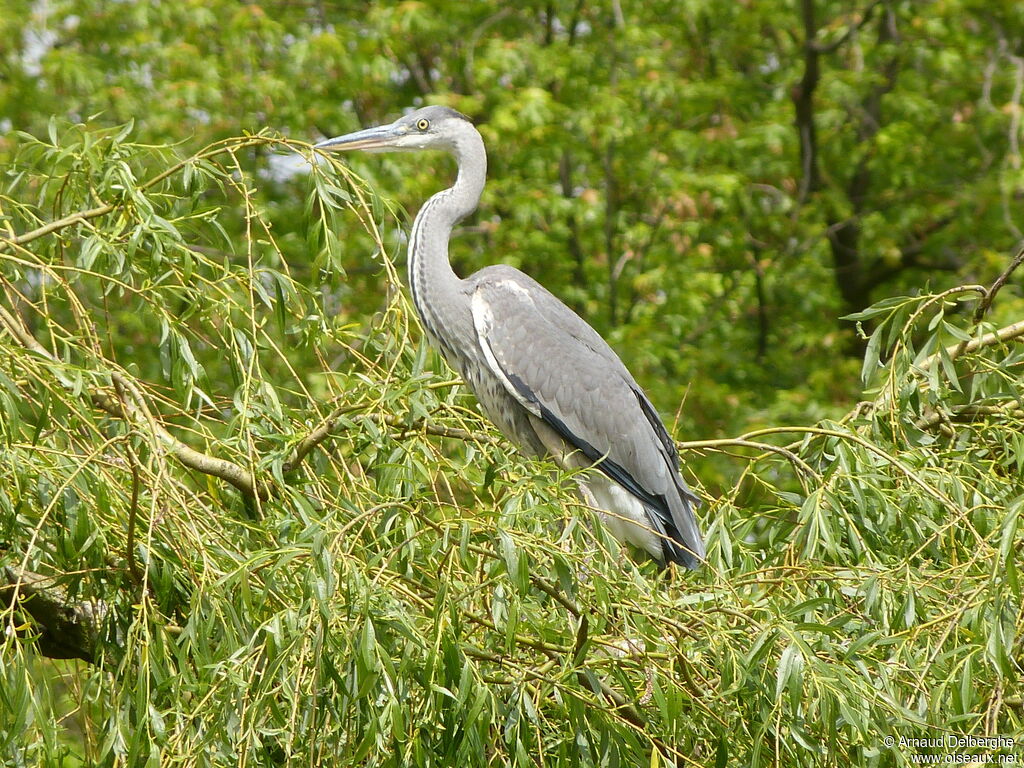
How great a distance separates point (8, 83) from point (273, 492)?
7.30 metres

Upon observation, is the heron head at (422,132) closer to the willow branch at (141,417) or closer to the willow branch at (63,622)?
the willow branch at (141,417)

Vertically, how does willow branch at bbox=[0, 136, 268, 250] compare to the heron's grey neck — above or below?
above

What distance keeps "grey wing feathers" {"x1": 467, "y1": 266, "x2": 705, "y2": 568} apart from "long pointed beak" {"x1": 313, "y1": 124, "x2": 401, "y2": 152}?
62 cm

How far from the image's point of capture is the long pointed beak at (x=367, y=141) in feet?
14.4

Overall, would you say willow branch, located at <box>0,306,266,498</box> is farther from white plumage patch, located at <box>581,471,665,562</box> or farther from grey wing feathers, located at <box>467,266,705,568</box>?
white plumage patch, located at <box>581,471,665,562</box>

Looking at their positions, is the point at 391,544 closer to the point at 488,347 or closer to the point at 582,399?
the point at 488,347

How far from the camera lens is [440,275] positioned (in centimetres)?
427

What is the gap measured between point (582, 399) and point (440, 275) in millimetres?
633

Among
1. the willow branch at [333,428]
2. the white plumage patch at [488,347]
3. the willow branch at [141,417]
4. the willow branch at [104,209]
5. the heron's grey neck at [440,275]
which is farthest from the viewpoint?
the heron's grey neck at [440,275]

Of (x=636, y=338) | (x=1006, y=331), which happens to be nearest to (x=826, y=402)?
(x=636, y=338)

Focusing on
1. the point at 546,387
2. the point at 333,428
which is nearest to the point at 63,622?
the point at 333,428

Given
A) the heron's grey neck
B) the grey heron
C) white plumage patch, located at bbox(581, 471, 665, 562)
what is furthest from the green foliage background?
the heron's grey neck

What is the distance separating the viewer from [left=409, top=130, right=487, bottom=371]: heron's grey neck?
4.25m

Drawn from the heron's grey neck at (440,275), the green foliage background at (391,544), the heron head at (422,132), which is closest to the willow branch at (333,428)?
the green foliage background at (391,544)
